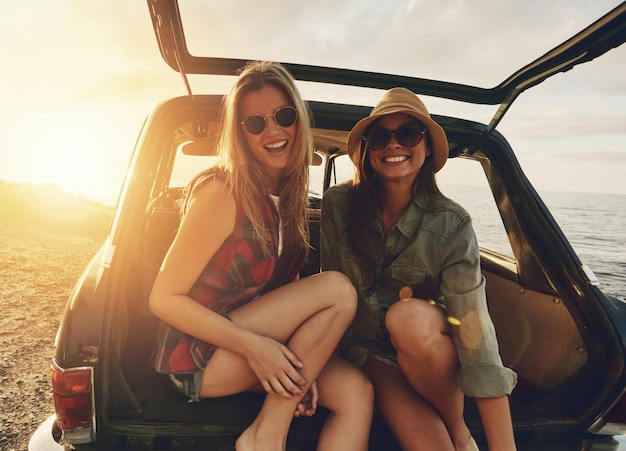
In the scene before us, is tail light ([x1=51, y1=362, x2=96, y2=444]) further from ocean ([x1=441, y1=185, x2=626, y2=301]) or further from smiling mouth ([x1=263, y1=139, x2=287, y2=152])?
ocean ([x1=441, y1=185, x2=626, y2=301])

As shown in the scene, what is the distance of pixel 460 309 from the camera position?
1.53 metres

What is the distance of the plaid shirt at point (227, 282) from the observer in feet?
4.98

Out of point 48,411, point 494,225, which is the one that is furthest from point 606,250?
point 48,411

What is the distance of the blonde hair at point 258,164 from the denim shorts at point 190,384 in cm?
59

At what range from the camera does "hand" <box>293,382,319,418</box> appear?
1500 millimetres

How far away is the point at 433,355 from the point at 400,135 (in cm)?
89

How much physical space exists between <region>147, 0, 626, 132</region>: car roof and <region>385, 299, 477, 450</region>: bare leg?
87 cm

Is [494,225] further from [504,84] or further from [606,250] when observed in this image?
[504,84]

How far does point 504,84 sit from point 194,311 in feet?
5.13

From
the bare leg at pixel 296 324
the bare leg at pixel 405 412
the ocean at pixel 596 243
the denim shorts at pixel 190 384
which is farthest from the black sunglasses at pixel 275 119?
the ocean at pixel 596 243

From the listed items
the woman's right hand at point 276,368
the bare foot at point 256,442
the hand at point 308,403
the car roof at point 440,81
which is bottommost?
the bare foot at point 256,442

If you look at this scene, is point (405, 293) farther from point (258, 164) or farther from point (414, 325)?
point (258, 164)

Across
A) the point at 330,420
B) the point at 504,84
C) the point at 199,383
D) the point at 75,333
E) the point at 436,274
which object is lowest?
the point at 330,420

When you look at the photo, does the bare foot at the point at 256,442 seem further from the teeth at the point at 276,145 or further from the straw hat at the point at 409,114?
the straw hat at the point at 409,114
